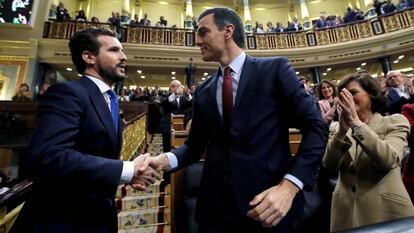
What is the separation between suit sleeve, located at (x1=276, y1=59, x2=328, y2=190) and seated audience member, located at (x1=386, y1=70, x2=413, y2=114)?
237 cm

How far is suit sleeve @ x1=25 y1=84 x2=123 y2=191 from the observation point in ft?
2.56

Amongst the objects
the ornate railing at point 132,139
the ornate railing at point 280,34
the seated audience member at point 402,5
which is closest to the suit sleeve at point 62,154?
the ornate railing at point 132,139

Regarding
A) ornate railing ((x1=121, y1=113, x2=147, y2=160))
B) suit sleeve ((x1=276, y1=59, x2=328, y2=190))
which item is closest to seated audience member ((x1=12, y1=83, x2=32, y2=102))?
ornate railing ((x1=121, y1=113, x2=147, y2=160))

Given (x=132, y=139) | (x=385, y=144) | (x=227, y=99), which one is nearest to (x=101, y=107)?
(x=227, y=99)

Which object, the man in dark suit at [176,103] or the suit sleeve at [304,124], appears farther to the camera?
the man in dark suit at [176,103]

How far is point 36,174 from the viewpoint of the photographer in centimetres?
80

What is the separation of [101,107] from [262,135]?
26.7 inches

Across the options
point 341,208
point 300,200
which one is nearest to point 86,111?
point 300,200

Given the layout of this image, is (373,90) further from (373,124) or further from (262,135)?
(262,135)

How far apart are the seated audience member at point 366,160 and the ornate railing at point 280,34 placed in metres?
8.84

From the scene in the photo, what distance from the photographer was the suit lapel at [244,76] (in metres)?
0.94

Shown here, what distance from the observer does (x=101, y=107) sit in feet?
3.37

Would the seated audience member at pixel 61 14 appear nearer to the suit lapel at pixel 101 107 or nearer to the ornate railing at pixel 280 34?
the ornate railing at pixel 280 34

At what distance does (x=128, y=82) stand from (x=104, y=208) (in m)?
11.3
